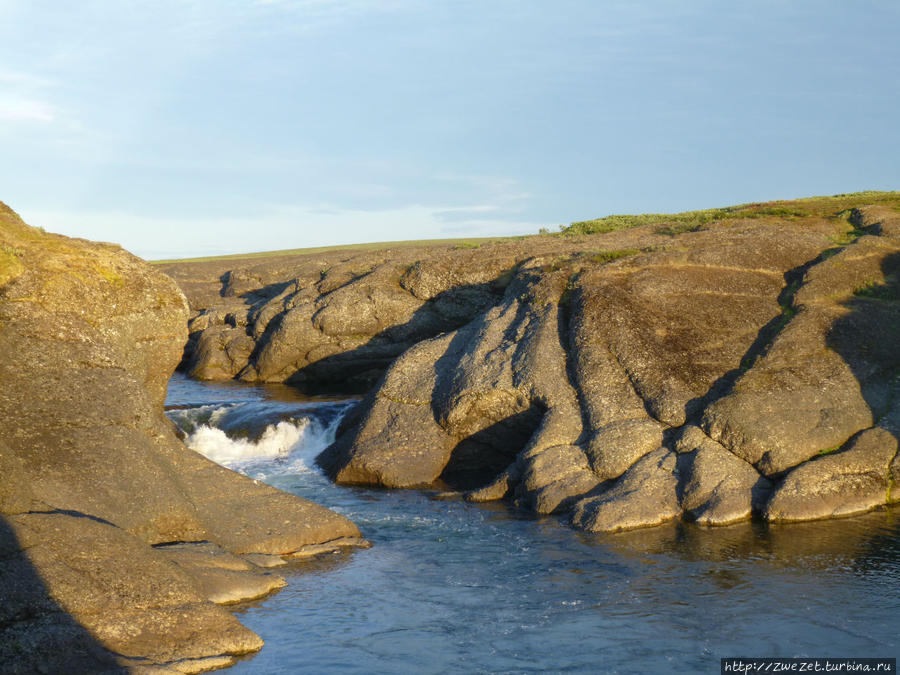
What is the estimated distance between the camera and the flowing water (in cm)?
1430

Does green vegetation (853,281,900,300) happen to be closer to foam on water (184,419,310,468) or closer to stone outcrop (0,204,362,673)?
stone outcrop (0,204,362,673)

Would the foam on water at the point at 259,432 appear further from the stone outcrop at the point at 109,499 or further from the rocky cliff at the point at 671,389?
the stone outcrop at the point at 109,499

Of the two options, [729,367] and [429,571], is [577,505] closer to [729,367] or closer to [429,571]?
[429,571]

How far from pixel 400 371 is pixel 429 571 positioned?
475 inches

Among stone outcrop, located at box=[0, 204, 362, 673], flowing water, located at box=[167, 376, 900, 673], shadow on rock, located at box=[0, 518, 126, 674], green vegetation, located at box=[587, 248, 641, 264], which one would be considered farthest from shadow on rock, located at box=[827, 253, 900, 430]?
shadow on rock, located at box=[0, 518, 126, 674]

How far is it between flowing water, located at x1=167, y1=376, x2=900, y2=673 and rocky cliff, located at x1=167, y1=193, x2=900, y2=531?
1184 millimetres

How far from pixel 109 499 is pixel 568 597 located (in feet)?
32.2

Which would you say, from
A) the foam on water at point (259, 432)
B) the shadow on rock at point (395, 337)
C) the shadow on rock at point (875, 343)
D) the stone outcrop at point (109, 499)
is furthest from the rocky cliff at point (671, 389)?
the shadow on rock at point (395, 337)

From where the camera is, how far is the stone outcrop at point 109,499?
13.0 metres

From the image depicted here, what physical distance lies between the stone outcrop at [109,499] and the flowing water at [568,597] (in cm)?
121

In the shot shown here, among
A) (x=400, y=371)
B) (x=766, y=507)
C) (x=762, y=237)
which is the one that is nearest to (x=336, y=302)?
(x=400, y=371)

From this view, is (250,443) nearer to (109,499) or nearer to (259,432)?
(259,432)

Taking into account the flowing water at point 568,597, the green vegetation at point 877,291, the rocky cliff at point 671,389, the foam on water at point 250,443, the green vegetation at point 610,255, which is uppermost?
the green vegetation at point 610,255

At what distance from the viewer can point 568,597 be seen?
55.9 feet
